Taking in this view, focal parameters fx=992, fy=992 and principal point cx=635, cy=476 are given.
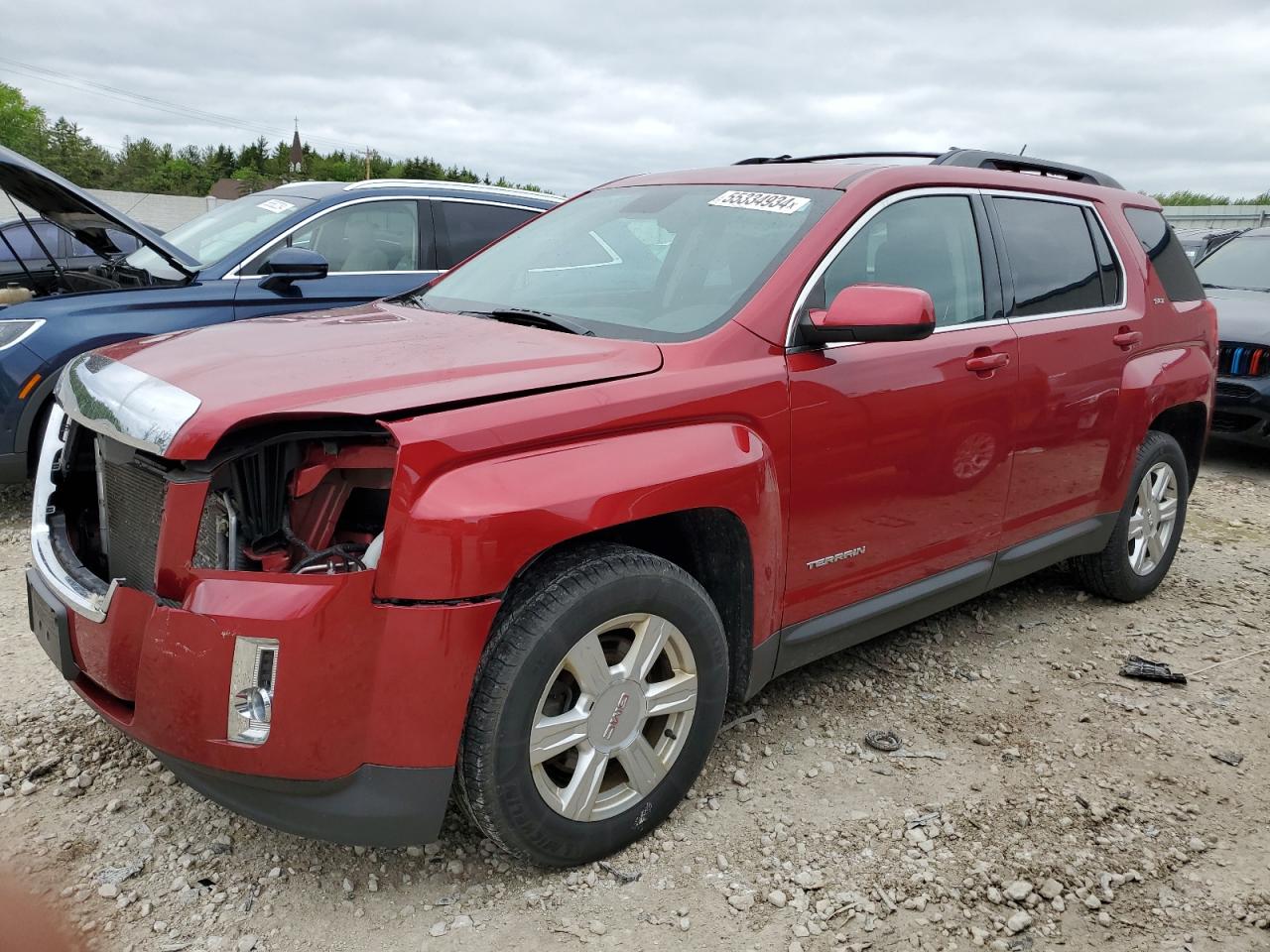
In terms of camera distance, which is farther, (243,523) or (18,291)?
(18,291)

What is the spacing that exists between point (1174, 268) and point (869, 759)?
283 cm

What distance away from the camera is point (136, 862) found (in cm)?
248

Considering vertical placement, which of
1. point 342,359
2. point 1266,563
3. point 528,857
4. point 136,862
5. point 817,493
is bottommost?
point 136,862

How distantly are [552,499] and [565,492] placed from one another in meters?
0.04

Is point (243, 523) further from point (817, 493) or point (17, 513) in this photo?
point (17, 513)

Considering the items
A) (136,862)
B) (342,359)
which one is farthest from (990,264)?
(136,862)

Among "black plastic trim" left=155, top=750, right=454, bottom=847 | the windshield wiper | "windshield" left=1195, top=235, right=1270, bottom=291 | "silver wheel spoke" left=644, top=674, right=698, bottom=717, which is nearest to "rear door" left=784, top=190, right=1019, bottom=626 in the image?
"silver wheel spoke" left=644, top=674, right=698, bottom=717

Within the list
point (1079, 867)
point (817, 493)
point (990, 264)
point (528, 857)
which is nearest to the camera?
point (528, 857)

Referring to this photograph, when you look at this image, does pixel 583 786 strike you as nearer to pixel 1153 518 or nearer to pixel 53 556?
pixel 53 556

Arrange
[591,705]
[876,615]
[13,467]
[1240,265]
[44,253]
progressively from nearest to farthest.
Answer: [591,705]
[876,615]
[13,467]
[44,253]
[1240,265]

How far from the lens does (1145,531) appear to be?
4.46 metres

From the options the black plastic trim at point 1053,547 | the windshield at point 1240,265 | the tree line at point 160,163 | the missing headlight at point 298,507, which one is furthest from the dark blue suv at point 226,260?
the tree line at point 160,163

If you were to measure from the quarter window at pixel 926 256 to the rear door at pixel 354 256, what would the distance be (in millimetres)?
3235

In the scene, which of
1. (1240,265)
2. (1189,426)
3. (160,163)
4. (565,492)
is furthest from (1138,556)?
(160,163)
